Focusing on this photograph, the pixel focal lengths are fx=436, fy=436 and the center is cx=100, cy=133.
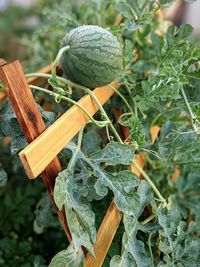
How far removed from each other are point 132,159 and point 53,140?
16 centimetres

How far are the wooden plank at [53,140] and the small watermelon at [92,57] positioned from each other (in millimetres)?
55

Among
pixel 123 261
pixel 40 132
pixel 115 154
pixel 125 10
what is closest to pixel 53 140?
pixel 40 132

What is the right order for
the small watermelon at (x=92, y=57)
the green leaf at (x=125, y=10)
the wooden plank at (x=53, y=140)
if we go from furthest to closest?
the green leaf at (x=125, y=10)
the small watermelon at (x=92, y=57)
the wooden plank at (x=53, y=140)

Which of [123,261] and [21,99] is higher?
[21,99]

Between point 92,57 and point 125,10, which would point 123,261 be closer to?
point 92,57

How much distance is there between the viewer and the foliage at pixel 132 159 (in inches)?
30.9

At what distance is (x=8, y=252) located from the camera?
112 cm

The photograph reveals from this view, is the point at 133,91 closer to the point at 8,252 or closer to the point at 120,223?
the point at 120,223

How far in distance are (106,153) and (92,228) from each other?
15 centimetres

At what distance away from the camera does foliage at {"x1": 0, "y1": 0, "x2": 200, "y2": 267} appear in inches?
30.9

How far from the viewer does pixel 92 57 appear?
89 centimetres

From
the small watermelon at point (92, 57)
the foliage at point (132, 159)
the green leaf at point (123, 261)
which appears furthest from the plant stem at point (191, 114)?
the green leaf at point (123, 261)

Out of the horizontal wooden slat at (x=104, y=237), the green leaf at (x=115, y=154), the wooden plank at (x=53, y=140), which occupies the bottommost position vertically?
the horizontal wooden slat at (x=104, y=237)

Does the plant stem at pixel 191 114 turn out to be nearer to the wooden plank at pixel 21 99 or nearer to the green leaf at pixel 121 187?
the green leaf at pixel 121 187
